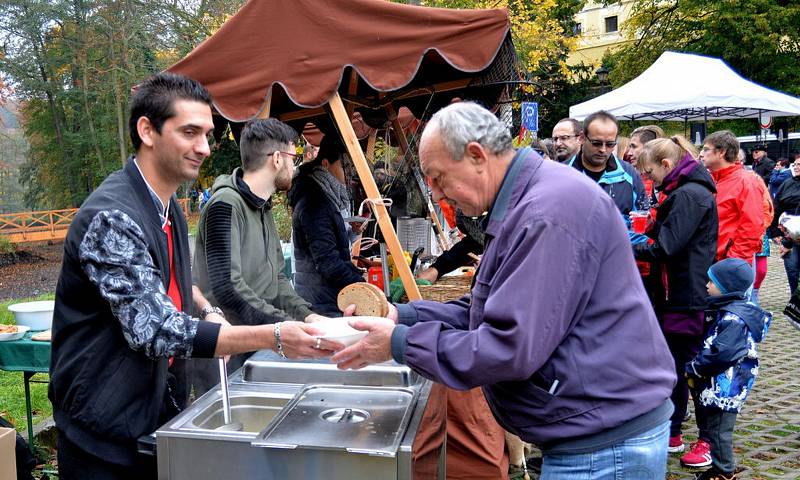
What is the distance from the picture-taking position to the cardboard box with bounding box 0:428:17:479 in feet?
6.45

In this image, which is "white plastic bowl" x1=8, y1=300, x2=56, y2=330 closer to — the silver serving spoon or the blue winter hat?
the silver serving spoon

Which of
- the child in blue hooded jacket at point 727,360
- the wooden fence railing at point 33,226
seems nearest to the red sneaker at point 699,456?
the child in blue hooded jacket at point 727,360

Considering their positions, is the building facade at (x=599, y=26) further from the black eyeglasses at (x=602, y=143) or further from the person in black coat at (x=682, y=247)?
the person in black coat at (x=682, y=247)

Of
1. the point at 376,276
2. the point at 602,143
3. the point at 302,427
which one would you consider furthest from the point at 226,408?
the point at 602,143

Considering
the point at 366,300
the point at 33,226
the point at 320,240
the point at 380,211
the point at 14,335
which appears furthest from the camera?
the point at 33,226

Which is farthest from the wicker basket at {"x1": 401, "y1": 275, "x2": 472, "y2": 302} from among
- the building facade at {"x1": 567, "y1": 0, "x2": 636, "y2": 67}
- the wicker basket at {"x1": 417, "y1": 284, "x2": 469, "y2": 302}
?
the building facade at {"x1": 567, "y1": 0, "x2": 636, "y2": 67}

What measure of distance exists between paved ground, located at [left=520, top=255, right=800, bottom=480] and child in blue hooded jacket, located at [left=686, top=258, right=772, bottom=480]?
11.6 inches

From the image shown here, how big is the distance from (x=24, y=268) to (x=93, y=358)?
20.4m

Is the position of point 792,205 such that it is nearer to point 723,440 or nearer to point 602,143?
point 602,143

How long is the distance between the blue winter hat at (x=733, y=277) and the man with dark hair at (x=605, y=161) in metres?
0.73

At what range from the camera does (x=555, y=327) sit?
59.3 inches

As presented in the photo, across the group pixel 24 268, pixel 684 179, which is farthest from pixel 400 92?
pixel 24 268

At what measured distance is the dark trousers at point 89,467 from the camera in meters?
1.81

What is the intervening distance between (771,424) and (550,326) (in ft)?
13.6
